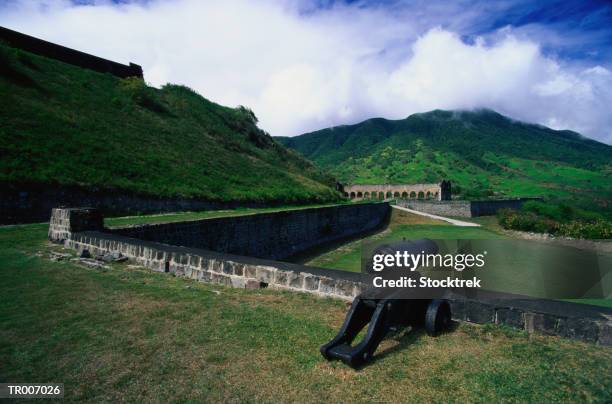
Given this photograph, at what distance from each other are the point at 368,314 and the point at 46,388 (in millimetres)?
2849

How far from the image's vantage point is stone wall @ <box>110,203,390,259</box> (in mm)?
11234

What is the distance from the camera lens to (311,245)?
2052 cm

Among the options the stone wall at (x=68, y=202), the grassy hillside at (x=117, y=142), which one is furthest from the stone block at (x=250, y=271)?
the grassy hillside at (x=117, y=142)

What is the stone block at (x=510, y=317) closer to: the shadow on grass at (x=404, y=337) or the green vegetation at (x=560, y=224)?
the shadow on grass at (x=404, y=337)

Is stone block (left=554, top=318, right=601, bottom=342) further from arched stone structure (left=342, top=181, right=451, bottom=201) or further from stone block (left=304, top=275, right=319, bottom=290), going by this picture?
arched stone structure (left=342, top=181, right=451, bottom=201)

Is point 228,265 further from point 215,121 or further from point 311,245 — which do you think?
point 215,121

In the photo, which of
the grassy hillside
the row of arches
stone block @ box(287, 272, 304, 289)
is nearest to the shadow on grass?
stone block @ box(287, 272, 304, 289)

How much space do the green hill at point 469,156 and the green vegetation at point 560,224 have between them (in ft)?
46.2

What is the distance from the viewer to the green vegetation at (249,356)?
2.77 meters

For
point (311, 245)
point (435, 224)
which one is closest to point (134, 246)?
point (311, 245)

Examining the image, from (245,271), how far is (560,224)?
2639cm

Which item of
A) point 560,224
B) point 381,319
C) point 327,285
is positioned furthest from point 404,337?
point 560,224

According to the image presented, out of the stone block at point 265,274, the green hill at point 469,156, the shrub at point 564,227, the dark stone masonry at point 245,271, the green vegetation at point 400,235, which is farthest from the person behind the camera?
the green hill at point 469,156

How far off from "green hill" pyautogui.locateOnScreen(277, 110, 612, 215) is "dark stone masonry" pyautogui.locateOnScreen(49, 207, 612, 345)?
53765mm
